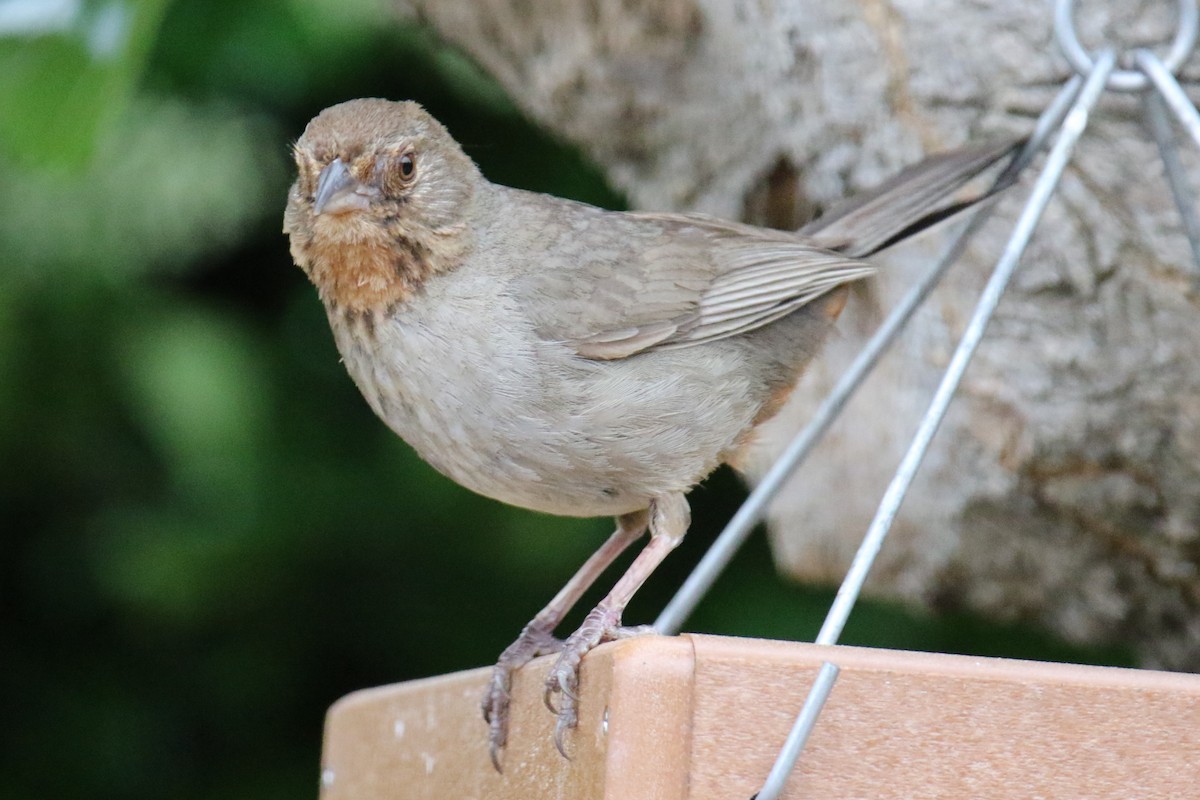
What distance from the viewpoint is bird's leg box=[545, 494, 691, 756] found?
2033 millimetres

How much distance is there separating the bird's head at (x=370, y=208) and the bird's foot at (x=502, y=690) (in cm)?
63

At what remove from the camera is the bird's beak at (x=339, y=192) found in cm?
252

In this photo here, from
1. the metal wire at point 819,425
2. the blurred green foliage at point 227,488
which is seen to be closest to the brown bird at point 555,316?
the metal wire at point 819,425

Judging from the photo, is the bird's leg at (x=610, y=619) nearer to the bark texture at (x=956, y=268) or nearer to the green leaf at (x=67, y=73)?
the bark texture at (x=956, y=268)

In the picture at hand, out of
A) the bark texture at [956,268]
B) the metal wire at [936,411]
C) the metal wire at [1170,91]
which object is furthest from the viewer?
the bark texture at [956,268]

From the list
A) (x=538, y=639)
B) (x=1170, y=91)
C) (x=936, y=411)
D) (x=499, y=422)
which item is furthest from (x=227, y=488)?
(x=1170, y=91)

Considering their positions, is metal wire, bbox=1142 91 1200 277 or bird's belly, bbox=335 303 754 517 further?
bird's belly, bbox=335 303 754 517

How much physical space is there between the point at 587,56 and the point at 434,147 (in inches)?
38.9

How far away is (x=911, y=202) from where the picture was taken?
109 inches

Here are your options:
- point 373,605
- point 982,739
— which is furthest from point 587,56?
point 982,739

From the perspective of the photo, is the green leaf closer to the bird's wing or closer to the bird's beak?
the bird's beak

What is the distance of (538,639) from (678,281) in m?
0.70

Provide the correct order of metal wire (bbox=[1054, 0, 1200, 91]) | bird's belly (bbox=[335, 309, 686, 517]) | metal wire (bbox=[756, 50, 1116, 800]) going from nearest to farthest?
metal wire (bbox=[756, 50, 1116, 800])
metal wire (bbox=[1054, 0, 1200, 91])
bird's belly (bbox=[335, 309, 686, 517])

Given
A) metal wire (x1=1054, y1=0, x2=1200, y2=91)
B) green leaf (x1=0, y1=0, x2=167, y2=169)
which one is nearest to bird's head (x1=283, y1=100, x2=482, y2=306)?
green leaf (x1=0, y1=0, x2=167, y2=169)
